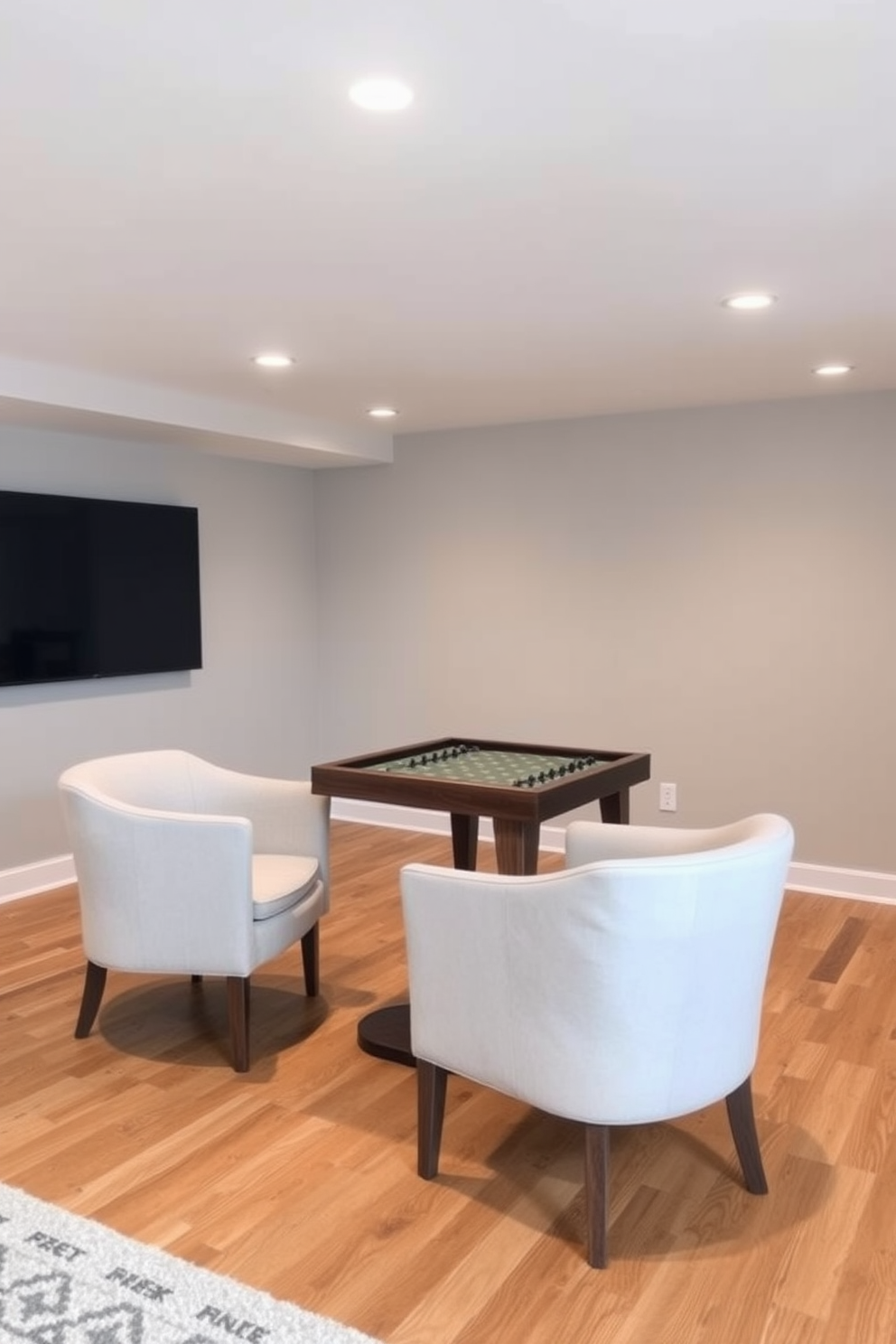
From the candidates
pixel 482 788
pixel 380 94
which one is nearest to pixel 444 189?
pixel 380 94

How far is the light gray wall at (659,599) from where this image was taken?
4355mm

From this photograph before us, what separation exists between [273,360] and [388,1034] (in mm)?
2287

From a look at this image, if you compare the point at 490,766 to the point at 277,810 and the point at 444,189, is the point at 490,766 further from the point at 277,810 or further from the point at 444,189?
the point at 444,189

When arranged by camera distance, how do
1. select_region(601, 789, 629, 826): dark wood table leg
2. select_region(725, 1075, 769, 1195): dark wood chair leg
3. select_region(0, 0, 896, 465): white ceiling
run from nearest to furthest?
1. select_region(0, 0, 896, 465): white ceiling
2. select_region(725, 1075, 769, 1195): dark wood chair leg
3. select_region(601, 789, 629, 826): dark wood table leg

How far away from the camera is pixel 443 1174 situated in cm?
236

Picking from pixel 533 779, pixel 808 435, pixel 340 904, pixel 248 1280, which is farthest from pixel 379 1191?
pixel 808 435

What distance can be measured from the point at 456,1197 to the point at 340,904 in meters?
2.13

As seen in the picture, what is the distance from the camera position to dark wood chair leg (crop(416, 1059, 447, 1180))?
7.56 feet

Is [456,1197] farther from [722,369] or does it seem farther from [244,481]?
[244,481]

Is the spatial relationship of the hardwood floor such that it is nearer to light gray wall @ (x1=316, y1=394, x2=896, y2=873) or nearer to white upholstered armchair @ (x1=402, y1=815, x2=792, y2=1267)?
white upholstered armchair @ (x1=402, y1=815, x2=792, y2=1267)

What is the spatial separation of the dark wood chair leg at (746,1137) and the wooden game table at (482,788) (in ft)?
2.48

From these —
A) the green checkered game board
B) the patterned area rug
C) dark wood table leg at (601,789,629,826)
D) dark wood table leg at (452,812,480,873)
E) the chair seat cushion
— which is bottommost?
the patterned area rug

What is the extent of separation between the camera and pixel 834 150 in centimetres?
189

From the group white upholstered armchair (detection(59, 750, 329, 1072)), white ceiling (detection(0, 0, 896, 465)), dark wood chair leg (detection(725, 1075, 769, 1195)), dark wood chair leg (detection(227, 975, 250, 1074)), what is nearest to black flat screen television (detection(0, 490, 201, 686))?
white ceiling (detection(0, 0, 896, 465))
